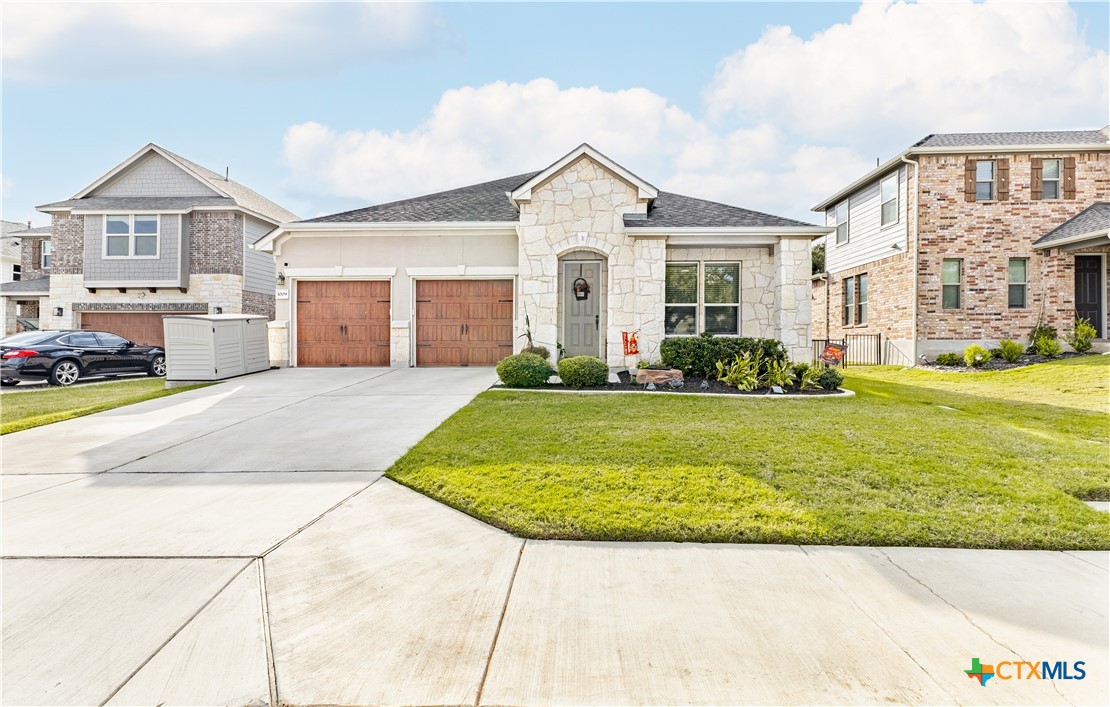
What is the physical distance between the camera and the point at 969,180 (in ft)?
52.0

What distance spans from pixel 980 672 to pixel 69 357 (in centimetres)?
1898

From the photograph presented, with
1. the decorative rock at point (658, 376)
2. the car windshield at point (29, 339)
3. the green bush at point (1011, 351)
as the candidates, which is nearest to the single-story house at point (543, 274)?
the decorative rock at point (658, 376)

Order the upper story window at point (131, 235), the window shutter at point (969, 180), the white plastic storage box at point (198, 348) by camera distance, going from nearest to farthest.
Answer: the white plastic storage box at point (198, 348) < the window shutter at point (969, 180) < the upper story window at point (131, 235)

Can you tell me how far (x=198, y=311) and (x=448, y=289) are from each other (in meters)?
11.6

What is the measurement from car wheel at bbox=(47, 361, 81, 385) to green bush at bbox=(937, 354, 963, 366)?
24.5 meters

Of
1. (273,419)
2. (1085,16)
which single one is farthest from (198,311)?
(1085,16)

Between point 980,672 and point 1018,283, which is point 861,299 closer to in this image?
point 1018,283

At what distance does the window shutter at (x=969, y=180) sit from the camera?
51.9 feet

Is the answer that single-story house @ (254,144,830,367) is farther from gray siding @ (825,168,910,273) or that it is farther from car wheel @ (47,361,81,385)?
gray siding @ (825,168,910,273)

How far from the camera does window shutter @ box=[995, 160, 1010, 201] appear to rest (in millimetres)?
15844

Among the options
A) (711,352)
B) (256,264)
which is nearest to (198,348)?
(256,264)

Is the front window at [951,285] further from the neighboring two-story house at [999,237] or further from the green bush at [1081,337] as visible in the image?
the green bush at [1081,337]

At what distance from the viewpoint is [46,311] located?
21.1m

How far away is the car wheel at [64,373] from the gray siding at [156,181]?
9.00 meters
